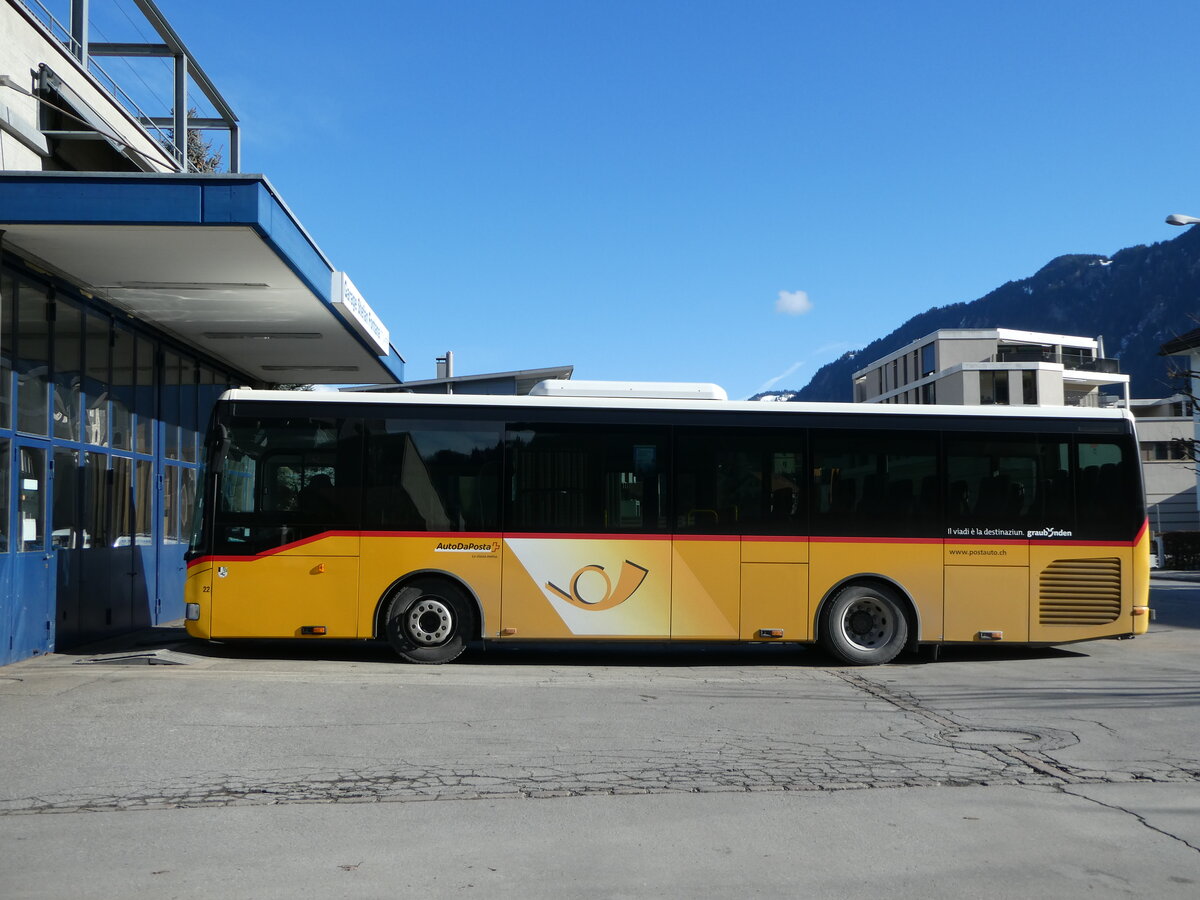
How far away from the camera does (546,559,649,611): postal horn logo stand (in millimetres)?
13086

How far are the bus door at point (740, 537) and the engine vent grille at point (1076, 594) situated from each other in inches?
112

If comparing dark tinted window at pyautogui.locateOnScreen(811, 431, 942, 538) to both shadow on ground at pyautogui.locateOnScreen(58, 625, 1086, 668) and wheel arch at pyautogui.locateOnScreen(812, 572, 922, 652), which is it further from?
shadow on ground at pyautogui.locateOnScreen(58, 625, 1086, 668)

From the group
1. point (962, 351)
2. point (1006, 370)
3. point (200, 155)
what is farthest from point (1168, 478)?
point (200, 155)

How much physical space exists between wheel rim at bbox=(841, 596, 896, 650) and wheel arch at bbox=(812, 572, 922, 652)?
197mm

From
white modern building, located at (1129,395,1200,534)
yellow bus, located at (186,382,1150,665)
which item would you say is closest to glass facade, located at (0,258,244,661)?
yellow bus, located at (186,382,1150,665)

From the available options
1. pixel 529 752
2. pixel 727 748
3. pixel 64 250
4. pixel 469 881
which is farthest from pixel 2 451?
pixel 469 881

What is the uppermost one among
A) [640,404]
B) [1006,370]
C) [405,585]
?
[1006,370]

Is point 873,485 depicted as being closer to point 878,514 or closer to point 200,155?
point 878,514

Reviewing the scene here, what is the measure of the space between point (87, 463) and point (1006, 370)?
8369 centimetres

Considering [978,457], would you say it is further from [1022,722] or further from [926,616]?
[1022,722]

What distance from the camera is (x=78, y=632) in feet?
46.8

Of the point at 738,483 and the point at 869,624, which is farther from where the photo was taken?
the point at 869,624

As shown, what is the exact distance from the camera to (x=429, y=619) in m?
13.1

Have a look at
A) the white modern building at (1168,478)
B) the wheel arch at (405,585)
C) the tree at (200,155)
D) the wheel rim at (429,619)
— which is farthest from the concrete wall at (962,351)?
the wheel rim at (429,619)
